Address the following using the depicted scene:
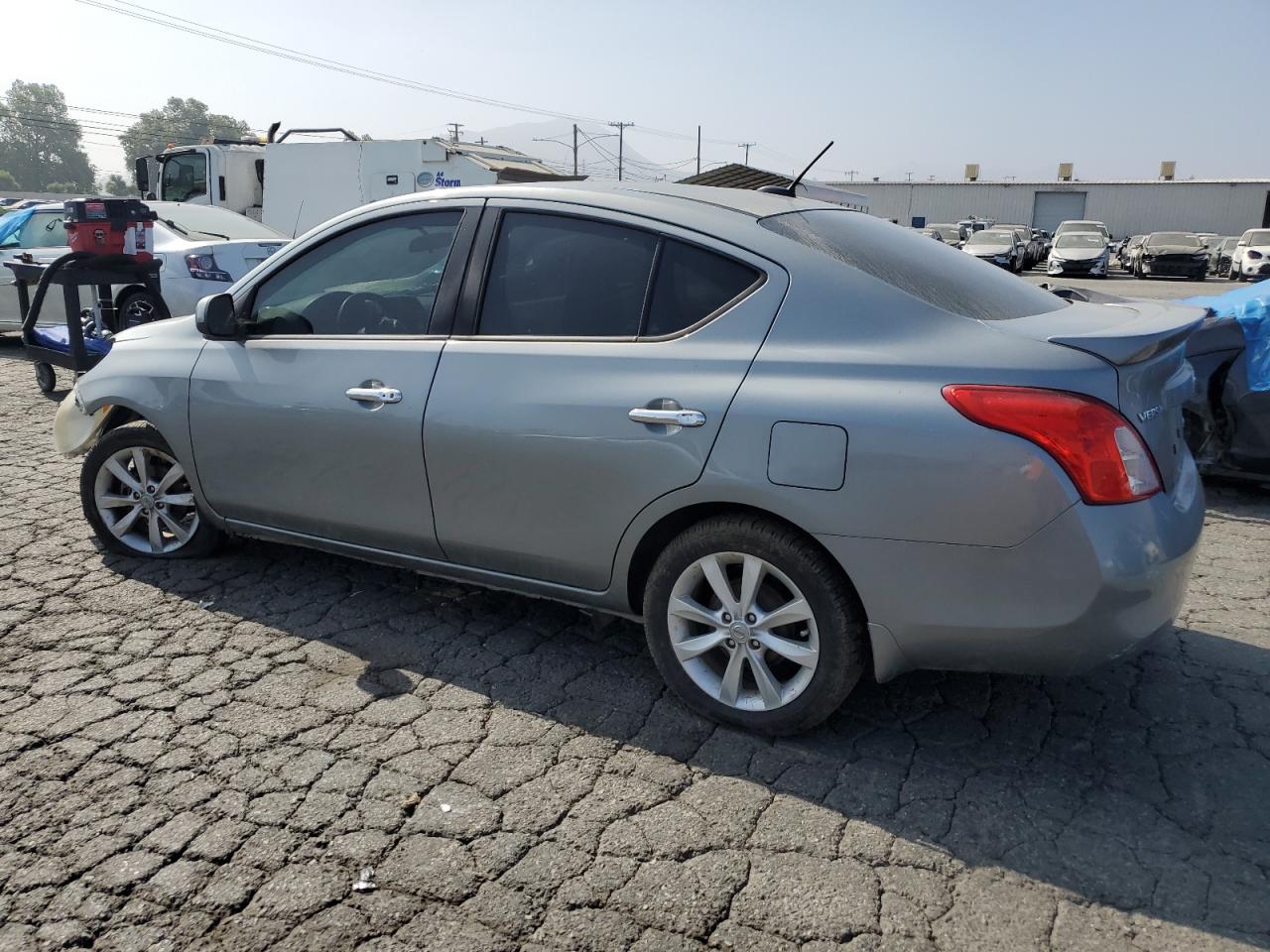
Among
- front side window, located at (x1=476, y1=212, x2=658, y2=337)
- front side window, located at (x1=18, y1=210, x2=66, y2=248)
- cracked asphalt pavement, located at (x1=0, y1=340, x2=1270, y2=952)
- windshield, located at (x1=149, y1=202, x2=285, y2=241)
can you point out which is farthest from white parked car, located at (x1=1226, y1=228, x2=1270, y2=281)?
front side window, located at (x1=476, y1=212, x2=658, y2=337)

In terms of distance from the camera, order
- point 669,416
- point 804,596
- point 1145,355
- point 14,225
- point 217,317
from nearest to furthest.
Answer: point 1145,355 < point 804,596 < point 669,416 < point 217,317 < point 14,225

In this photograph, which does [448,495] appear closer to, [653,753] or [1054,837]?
[653,753]

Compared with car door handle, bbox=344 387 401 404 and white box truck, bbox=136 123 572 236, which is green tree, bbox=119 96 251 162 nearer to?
white box truck, bbox=136 123 572 236

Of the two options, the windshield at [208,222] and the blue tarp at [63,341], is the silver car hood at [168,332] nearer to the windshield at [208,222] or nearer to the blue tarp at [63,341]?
the blue tarp at [63,341]

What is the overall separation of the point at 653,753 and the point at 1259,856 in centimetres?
164

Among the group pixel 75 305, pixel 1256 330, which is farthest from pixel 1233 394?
pixel 75 305

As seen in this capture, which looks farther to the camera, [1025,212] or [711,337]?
[1025,212]

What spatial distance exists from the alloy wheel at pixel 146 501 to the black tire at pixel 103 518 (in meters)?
0.01

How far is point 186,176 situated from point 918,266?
18310 millimetres

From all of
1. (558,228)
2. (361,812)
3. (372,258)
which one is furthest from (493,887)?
(372,258)

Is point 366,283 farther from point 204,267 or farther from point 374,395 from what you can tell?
point 204,267

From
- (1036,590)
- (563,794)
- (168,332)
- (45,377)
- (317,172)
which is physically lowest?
(563,794)

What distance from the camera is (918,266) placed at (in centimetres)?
333

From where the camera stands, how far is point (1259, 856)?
8.60 ft
